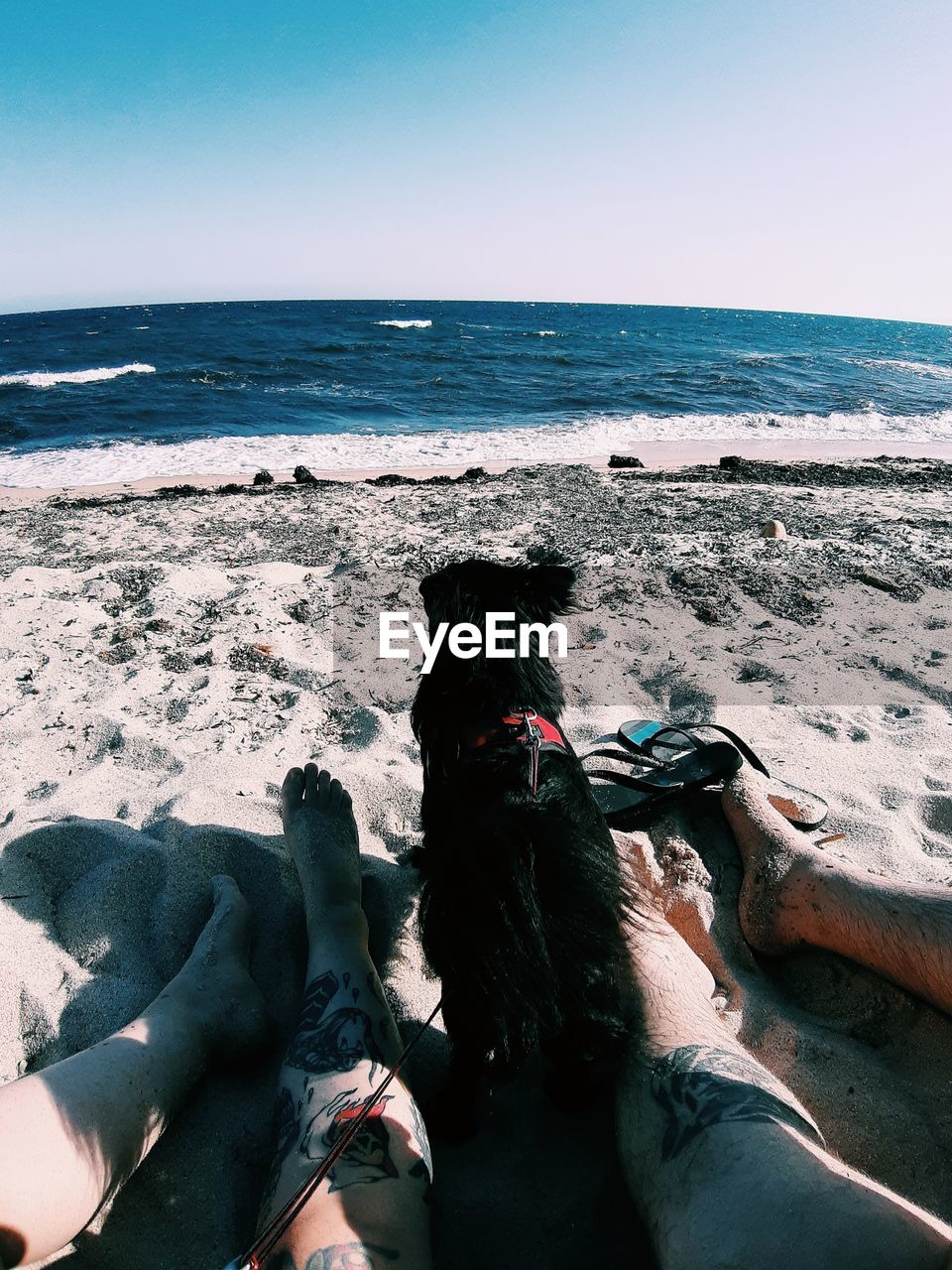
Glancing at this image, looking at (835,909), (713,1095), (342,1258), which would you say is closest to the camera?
(342,1258)

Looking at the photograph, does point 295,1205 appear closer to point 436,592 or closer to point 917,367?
point 436,592

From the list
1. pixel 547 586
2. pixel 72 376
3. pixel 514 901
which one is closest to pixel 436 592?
pixel 547 586

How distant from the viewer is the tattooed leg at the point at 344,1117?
3.85 ft

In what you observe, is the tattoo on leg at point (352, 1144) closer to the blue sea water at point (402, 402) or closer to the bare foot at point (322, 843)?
the bare foot at point (322, 843)

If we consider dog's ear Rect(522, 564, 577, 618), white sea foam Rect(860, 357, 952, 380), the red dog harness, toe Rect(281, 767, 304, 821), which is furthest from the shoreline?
white sea foam Rect(860, 357, 952, 380)

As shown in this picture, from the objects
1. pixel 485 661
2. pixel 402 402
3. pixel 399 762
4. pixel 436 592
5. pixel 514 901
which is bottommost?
pixel 399 762

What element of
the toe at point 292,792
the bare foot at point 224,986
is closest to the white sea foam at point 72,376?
the toe at point 292,792

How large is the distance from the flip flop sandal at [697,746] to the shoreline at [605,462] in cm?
603

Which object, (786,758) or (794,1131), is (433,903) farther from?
(786,758)

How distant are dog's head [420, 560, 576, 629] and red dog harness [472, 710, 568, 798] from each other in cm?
26

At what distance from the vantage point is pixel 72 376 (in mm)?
19906

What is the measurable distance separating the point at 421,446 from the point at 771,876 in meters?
10.2

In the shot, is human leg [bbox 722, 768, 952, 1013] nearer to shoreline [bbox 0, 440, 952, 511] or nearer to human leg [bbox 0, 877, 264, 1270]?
human leg [bbox 0, 877, 264, 1270]

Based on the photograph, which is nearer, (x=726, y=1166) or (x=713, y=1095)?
(x=726, y=1166)
